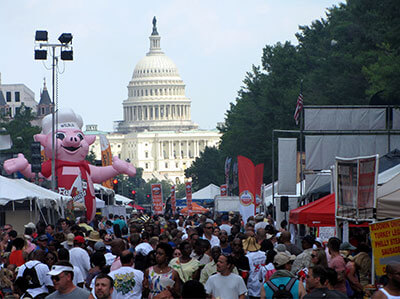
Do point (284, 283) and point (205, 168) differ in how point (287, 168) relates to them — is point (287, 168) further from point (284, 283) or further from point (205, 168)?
point (205, 168)

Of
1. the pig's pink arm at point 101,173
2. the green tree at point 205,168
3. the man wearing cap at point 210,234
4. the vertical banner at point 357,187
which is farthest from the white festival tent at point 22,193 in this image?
the green tree at point 205,168

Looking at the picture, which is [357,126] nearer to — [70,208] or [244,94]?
[70,208]

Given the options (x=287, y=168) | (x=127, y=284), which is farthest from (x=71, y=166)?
(x=127, y=284)

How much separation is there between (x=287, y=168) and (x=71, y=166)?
8.53 meters

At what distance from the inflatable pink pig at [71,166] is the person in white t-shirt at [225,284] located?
20.6m

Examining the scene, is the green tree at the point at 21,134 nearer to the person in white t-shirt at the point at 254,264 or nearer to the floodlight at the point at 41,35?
the floodlight at the point at 41,35

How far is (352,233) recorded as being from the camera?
18.7 meters

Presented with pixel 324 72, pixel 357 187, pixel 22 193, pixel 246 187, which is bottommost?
pixel 246 187

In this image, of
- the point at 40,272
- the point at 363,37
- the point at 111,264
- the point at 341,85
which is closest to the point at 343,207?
the point at 111,264

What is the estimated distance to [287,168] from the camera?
95.9ft

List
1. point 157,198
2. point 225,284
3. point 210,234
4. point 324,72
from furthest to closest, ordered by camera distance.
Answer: point 324,72 < point 157,198 < point 210,234 < point 225,284

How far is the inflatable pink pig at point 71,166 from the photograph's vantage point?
1336 inches

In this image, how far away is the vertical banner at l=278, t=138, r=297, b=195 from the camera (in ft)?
95.7

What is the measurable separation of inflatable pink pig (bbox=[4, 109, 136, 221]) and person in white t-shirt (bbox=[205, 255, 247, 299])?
67.5 feet
